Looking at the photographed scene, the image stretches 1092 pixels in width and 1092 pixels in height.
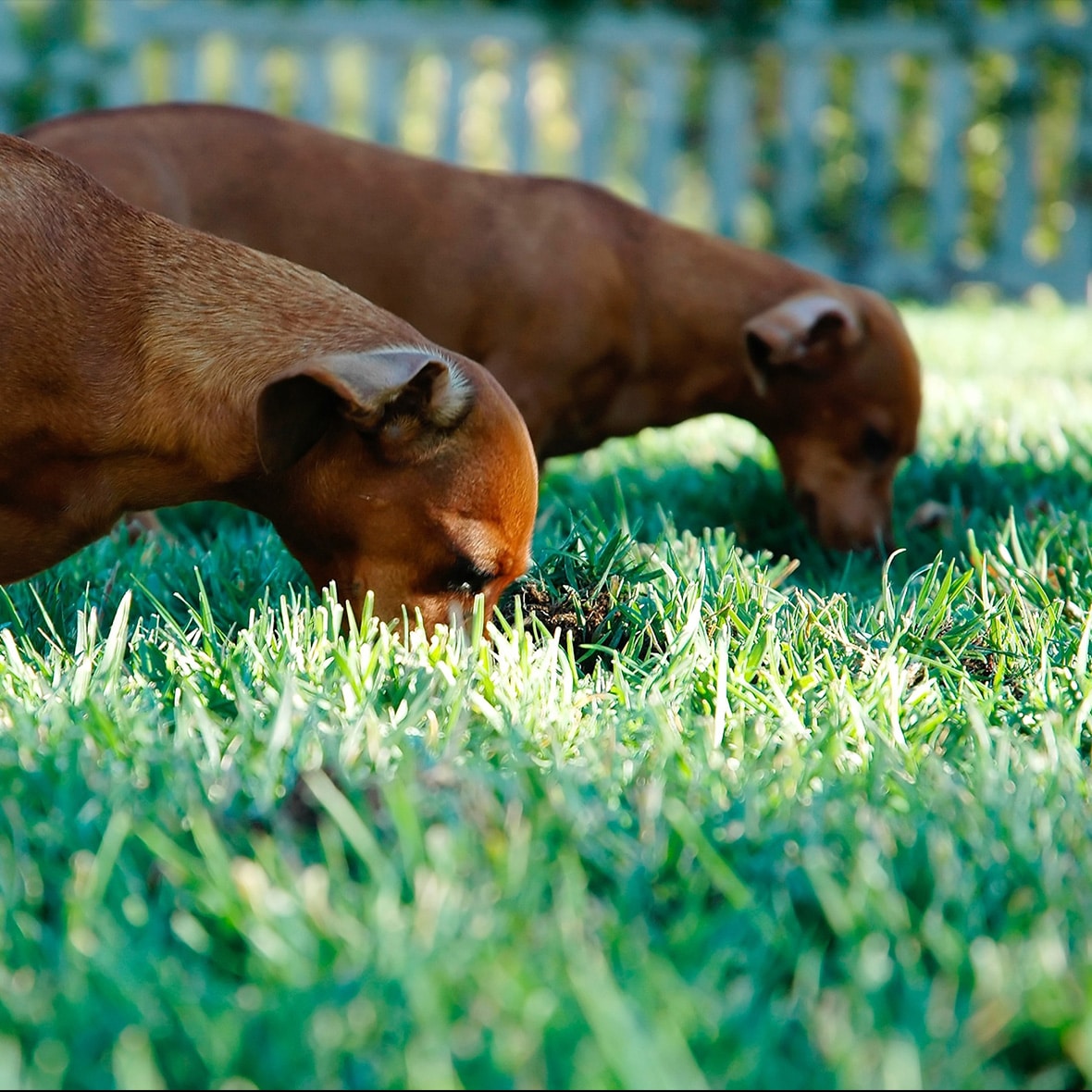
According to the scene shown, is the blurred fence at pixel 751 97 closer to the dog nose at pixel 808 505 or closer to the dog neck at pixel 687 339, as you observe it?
the dog neck at pixel 687 339

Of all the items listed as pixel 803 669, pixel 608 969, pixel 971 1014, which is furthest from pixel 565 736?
pixel 971 1014

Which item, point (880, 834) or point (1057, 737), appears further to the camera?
point (1057, 737)

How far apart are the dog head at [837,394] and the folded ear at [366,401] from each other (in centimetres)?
187

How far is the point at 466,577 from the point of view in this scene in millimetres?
2650

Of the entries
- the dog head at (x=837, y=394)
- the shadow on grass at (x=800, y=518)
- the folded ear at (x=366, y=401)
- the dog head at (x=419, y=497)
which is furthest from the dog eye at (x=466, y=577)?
the dog head at (x=837, y=394)

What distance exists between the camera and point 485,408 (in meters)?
2.61

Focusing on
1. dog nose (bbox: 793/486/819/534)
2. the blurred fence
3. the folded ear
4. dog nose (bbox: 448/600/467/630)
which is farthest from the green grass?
the blurred fence

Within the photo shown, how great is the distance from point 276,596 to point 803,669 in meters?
1.07

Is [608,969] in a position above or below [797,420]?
above

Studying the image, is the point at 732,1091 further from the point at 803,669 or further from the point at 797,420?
the point at 797,420

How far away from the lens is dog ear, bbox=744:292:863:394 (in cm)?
418

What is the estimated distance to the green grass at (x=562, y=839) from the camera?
1261mm

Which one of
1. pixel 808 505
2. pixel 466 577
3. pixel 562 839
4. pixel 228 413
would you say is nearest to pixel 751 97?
pixel 808 505

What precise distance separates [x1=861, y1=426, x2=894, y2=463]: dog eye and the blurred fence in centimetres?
614
